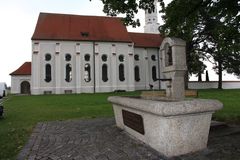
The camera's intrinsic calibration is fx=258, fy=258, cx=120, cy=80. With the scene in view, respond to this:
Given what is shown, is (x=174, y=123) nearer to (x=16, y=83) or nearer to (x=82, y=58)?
(x=82, y=58)

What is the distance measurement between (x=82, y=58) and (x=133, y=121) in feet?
129

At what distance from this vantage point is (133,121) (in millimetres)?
6180

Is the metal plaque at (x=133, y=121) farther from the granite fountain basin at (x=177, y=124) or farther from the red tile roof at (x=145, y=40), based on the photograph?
the red tile roof at (x=145, y=40)

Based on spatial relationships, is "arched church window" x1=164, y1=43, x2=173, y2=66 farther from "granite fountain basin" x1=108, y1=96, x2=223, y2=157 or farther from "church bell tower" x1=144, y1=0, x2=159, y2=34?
"church bell tower" x1=144, y1=0, x2=159, y2=34

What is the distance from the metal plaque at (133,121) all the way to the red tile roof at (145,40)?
4459 centimetres

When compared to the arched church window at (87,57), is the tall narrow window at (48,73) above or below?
below

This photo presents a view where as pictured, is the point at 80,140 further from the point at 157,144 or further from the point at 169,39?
the point at 169,39

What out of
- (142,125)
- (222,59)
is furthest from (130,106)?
(222,59)

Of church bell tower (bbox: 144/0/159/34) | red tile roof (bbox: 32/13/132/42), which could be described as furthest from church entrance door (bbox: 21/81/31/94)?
church bell tower (bbox: 144/0/159/34)

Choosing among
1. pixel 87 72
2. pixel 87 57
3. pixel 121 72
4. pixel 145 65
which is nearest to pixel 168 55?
pixel 87 72

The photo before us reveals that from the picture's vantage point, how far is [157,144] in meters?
4.95

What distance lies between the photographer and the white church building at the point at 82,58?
4272 centimetres

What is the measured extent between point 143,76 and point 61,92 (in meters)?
16.2

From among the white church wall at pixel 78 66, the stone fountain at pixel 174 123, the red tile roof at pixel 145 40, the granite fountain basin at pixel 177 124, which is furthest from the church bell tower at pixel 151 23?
the granite fountain basin at pixel 177 124
